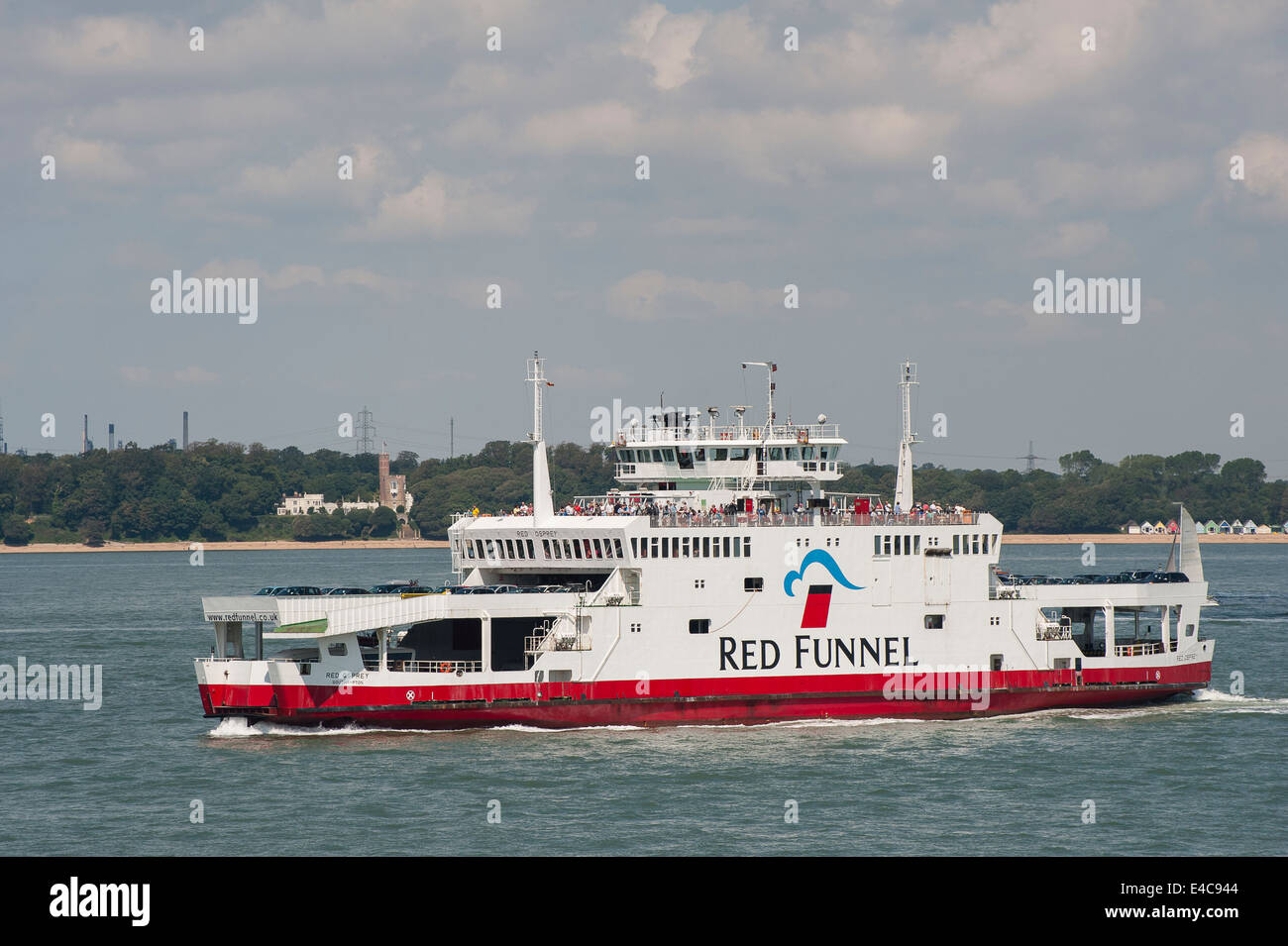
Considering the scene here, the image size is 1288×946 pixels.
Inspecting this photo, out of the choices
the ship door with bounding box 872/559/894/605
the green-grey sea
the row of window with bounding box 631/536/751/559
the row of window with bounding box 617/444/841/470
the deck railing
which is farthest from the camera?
the row of window with bounding box 617/444/841/470

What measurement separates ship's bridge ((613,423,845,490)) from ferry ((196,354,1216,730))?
11 cm

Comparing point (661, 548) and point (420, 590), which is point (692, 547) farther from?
point (420, 590)

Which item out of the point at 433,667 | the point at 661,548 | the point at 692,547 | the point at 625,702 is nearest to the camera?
the point at 625,702

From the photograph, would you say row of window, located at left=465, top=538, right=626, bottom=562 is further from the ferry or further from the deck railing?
the deck railing

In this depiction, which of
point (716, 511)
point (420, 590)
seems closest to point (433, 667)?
point (420, 590)

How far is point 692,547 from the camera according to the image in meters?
A: 42.3

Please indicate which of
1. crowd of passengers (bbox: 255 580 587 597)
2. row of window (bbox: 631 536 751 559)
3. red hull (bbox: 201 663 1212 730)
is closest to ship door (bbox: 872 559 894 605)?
red hull (bbox: 201 663 1212 730)

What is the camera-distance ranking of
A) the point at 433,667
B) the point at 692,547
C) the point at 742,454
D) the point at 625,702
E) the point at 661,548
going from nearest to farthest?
the point at 625,702, the point at 433,667, the point at 661,548, the point at 692,547, the point at 742,454

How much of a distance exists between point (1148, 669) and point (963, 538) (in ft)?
25.5

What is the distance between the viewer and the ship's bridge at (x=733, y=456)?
46.8 metres

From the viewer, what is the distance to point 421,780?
35406 mm

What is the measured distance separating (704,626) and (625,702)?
10.7ft

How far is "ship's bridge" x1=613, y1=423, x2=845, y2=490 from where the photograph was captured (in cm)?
4675
